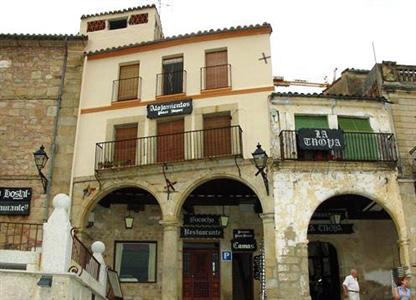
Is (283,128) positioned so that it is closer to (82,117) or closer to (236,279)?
(236,279)

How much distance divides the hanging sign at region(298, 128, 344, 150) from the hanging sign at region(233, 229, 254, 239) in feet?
12.9

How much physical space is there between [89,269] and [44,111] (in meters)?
8.10

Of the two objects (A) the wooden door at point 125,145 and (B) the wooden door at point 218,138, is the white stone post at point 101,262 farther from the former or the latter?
(B) the wooden door at point 218,138

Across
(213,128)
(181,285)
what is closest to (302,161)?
(213,128)

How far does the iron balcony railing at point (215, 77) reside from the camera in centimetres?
1775

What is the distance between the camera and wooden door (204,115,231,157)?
55.1ft

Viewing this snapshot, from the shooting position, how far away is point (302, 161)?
16172mm

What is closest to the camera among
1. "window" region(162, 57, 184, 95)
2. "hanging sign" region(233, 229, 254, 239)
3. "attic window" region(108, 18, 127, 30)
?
"window" region(162, 57, 184, 95)

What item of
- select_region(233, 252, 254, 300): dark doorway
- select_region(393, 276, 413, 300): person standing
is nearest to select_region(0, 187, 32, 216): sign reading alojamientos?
select_region(233, 252, 254, 300): dark doorway

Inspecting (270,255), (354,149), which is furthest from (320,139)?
(270,255)

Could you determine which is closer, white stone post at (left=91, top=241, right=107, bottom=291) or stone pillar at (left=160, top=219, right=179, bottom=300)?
white stone post at (left=91, top=241, right=107, bottom=291)

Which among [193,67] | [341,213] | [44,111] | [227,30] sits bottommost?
[341,213]

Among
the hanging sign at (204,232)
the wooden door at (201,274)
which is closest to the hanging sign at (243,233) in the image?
the hanging sign at (204,232)

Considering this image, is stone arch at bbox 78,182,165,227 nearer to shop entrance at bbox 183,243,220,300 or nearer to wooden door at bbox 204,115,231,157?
wooden door at bbox 204,115,231,157
